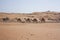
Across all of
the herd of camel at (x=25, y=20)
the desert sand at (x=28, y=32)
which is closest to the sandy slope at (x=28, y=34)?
the desert sand at (x=28, y=32)

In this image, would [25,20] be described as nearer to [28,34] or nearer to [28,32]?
[28,32]

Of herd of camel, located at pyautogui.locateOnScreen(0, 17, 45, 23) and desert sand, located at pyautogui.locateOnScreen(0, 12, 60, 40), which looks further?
herd of camel, located at pyautogui.locateOnScreen(0, 17, 45, 23)

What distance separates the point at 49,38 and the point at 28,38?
1.00 m

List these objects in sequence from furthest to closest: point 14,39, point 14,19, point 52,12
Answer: point 52,12 < point 14,19 < point 14,39

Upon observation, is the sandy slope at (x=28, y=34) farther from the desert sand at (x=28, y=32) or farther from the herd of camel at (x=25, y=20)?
the herd of camel at (x=25, y=20)

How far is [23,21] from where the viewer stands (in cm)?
1215

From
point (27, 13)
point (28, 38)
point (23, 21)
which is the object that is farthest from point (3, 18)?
point (28, 38)

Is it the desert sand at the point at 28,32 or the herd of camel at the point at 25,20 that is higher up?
the herd of camel at the point at 25,20

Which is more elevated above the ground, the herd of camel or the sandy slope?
the herd of camel

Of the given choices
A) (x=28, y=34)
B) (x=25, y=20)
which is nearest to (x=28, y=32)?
(x=28, y=34)

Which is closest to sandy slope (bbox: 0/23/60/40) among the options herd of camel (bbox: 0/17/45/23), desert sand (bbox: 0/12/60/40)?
desert sand (bbox: 0/12/60/40)

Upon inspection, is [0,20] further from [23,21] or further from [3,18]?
[23,21]

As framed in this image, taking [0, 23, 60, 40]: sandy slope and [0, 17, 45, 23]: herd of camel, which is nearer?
[0, 23, 60, 40]: sandy slope

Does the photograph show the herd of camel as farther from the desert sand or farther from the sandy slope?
the sandy slope
